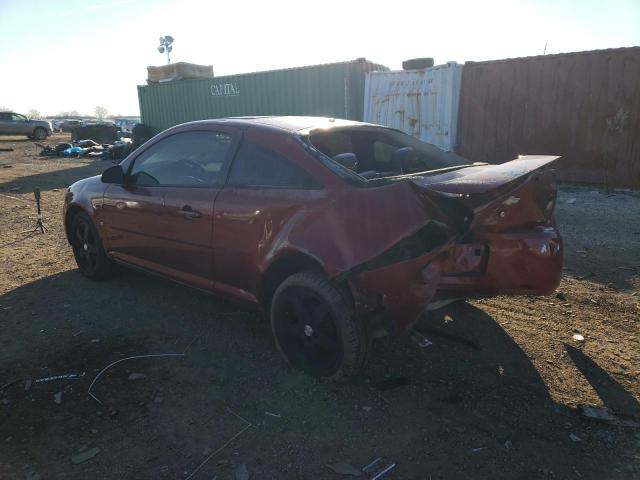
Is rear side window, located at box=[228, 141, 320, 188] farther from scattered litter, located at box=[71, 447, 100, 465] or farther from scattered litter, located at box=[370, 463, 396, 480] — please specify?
scattered litter, located at box=[71, 447, 100, 465]

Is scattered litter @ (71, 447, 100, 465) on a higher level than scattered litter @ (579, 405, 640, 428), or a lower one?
lower

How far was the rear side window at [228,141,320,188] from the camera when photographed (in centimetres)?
275

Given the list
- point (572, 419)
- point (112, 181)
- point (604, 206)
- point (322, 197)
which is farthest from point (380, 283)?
point (604, 206)

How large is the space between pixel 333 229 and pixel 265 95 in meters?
12.8

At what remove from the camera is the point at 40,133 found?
2955 centimetres

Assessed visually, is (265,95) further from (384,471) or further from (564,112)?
(384,471)

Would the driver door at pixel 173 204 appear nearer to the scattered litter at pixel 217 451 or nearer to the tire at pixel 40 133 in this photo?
the scattered litter at pixel 217 451

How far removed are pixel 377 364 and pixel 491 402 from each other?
722 millimetres

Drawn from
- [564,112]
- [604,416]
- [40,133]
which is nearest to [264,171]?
[604,416]

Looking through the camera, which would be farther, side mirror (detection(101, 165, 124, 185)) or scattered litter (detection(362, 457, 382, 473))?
side mirror (detection(101, 165, 124, 185))

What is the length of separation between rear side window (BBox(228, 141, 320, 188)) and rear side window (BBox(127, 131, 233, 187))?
6.3 inches

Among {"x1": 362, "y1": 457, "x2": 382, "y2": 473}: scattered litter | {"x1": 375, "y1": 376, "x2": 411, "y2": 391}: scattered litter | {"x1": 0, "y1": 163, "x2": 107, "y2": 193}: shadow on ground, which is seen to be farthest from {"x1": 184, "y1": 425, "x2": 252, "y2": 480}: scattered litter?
{"x1": 0, "y1": 163, "x2": 107, "y2": 193}: shadow on ground

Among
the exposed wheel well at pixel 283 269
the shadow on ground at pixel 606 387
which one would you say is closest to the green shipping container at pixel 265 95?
the exposed wheel well at pixel 283 269

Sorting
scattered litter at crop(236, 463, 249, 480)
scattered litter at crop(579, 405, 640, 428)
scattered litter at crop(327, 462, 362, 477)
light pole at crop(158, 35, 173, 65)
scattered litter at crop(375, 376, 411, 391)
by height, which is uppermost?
light pole at crop(158, 35, 173, 65)
